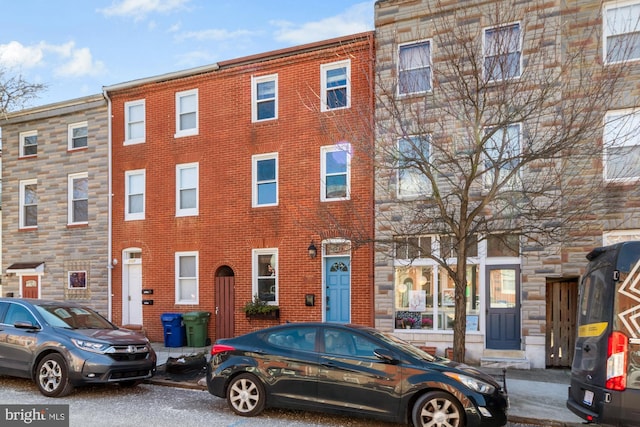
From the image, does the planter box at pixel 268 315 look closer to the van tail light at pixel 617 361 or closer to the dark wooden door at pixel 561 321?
the dark wooden door at pixel 561 321

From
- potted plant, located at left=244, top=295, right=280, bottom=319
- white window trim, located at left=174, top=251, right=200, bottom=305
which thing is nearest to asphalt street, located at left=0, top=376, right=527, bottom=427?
potted plant, located at left=244, top=295, right=280, bottom=319

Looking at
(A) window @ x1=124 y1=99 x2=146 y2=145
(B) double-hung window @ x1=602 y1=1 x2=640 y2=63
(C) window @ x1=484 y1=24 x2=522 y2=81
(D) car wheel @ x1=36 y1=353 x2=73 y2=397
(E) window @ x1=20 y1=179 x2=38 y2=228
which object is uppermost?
(B) double-hung window @ x1=602 y1=1 x2=640 y2=63

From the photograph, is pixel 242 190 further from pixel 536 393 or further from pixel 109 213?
pixel 536 393

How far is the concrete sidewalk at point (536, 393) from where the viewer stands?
7.64 metres

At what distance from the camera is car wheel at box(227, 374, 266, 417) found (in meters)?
7.54

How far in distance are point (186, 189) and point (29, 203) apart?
275 inches

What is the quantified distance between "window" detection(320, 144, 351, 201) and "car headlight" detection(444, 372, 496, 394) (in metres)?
7.73

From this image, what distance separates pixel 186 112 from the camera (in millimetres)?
16344

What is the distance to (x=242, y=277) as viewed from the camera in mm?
15016

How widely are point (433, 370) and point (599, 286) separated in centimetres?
224

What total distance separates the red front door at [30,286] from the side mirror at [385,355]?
15.5 metres

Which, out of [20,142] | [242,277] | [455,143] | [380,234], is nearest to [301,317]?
[242,277]

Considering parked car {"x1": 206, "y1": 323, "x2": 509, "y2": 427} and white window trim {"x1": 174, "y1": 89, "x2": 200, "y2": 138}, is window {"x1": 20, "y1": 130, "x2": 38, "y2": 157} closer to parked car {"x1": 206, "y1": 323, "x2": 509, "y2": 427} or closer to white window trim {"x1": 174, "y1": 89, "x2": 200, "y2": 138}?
white window trim {"x1": 174, "y1": 89, "x2": 200, "y2": 138}

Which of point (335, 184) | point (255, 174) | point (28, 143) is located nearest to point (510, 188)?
point (335, 184)
